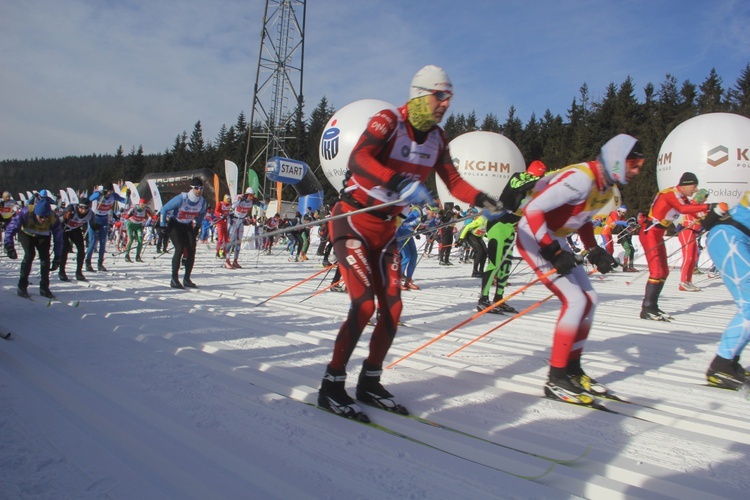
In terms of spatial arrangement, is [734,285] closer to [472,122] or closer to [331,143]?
[331,143]

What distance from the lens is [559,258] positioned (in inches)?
123

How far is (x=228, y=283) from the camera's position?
9.54 metres

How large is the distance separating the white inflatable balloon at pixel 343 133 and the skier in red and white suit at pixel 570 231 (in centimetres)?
1875

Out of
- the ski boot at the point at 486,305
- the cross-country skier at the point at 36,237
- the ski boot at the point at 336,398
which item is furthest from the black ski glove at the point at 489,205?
the cross-country skier at the point at 36,237

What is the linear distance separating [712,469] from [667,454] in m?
0.19

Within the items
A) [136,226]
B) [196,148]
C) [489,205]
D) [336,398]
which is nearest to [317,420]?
[336,398]

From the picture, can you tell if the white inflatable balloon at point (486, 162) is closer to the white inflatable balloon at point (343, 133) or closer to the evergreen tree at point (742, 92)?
the white inflatable balloon at point (343, 133)

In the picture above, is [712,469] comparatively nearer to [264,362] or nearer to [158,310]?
[264,362]

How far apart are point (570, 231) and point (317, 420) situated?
2205 millimetres

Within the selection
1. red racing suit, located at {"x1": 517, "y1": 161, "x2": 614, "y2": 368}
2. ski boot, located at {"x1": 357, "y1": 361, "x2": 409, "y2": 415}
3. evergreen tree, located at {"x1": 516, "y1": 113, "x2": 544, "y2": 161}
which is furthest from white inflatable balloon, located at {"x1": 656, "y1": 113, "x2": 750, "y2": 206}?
evergreen tree, located at {"x1": 516, "y1": 113, "x2": 544, "y2": 161}

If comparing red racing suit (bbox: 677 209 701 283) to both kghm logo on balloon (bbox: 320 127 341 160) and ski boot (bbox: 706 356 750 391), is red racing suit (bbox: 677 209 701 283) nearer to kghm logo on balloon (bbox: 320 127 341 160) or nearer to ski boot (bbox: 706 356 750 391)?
ski boot (bbox: 706 356 750 391)

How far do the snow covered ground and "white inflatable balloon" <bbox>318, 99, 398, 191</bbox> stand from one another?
1742 cm

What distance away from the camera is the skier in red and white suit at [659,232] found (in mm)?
6801

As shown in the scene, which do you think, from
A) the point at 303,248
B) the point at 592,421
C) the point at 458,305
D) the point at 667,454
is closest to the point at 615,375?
the point at 592,421
